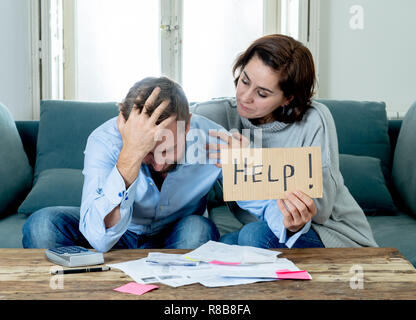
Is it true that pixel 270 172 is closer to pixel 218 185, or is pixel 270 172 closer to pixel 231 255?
pixel 231 255

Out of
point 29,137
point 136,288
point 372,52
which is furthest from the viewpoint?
point 372,52

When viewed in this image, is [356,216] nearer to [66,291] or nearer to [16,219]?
[66,291]

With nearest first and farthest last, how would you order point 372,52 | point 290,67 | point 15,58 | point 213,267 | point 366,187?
point 213,267 → point 290,67 → point 366,187 → point 15,58 → point 372,52

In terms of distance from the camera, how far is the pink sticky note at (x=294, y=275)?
93 cm

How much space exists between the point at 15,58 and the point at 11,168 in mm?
1097

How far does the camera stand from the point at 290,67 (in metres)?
1.39

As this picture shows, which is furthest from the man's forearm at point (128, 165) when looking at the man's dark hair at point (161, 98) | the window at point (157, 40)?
the window at point (157, 40)

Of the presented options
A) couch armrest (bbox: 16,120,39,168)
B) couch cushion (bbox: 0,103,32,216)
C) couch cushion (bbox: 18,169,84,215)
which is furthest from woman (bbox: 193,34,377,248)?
couch armrest (bbox: 16,120,39,168)

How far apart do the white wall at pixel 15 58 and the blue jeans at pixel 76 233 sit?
158 centimetres

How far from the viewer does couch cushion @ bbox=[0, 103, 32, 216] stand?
6.23 feet

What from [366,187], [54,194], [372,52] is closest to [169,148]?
[54,194]

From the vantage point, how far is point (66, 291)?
85 cm

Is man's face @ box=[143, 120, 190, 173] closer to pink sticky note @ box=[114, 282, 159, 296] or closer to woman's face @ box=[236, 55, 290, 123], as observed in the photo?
woman's face @ box=[236, 55, 290, 123]
